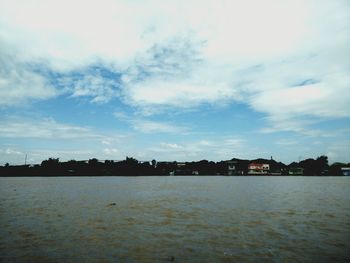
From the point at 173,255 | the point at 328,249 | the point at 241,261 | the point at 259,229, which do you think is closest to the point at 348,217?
the point at 259,229

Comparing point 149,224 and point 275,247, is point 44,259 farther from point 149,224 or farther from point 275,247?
point 275,247

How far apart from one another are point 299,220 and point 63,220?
24.1 m

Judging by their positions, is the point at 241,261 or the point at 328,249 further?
the point at 328,249

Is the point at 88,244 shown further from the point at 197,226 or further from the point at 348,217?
the point at 348,217

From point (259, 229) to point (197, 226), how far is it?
17.7 ft

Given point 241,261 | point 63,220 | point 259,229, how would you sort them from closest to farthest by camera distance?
point 241,261
point 259,229
point 63,220

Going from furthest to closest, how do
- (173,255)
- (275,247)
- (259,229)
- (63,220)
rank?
(63,220), (259,229), (275,247), (173,255)

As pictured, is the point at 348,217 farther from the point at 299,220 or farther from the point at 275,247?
the point at 275,247

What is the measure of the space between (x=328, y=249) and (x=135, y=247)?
12.6m

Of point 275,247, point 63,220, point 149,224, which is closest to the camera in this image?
point 275,247

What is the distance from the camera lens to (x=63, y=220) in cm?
3075

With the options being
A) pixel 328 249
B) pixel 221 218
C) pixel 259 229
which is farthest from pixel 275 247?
pixel 221 218

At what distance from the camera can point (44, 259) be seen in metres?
17.4

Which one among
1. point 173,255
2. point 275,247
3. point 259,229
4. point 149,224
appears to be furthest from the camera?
point 149,224
